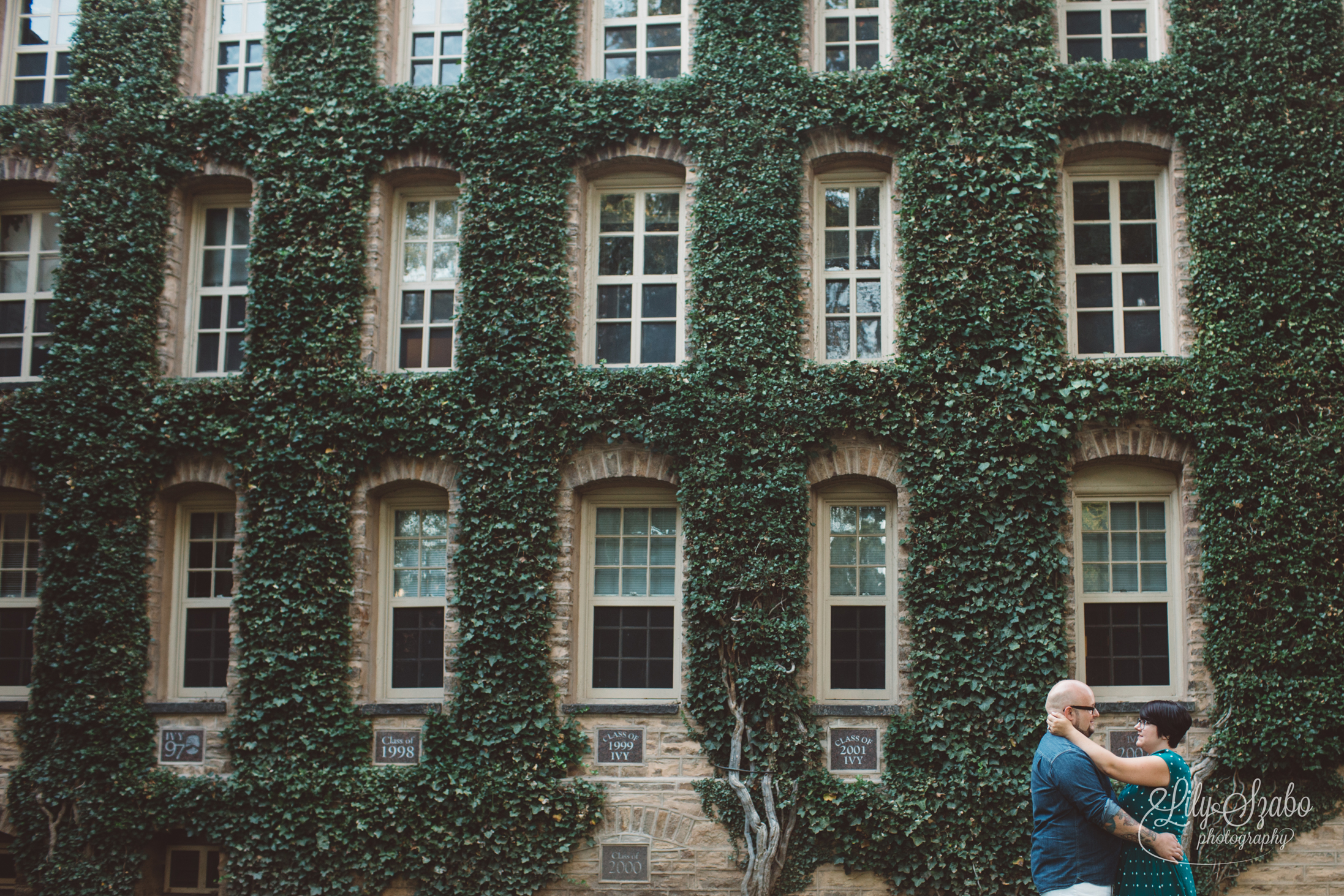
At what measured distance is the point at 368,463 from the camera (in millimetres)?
10305

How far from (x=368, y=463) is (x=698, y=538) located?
3.55m

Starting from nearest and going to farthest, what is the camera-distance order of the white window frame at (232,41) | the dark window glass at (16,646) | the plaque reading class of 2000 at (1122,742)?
1. the plaque reading class of 2000 at (1122,742)
2. the dark window glass at (16,646)
3. the white window frame at (232,41)

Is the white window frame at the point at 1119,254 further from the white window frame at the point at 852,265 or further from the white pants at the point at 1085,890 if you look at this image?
the white pants at the point at 1085,890

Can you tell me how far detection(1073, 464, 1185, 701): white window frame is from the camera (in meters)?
9.71

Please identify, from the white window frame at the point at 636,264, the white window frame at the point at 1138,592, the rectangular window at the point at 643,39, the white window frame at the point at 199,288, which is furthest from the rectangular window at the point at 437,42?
the white window frame at the point at 1138,592

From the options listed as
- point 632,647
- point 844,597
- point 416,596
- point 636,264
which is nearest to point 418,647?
point 416,596

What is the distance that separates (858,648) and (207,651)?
23.0 ft

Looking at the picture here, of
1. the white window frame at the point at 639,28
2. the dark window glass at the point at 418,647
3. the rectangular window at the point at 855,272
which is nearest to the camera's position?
the dark window glass at the point at 418,647

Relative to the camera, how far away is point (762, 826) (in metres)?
9.30

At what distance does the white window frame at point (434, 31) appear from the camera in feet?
37.1

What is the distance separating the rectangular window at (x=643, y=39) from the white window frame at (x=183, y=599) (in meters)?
6.55

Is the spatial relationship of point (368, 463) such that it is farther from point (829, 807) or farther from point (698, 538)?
point (829, 807)

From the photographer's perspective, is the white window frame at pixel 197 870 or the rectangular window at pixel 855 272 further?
the rectangular window at pixel 855 272

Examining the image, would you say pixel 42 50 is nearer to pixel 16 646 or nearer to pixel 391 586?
pixel 16 646
